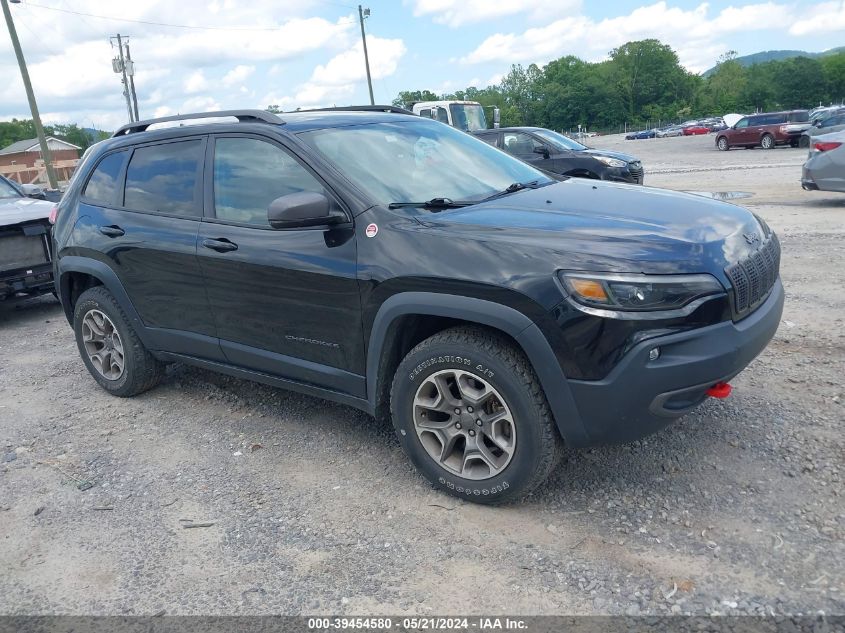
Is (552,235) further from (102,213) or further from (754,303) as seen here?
(102,213)

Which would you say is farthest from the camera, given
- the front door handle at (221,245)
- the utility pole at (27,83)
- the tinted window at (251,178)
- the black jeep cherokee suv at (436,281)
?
the utility pole at (27,83)

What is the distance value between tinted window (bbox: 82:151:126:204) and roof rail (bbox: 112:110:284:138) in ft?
0.69

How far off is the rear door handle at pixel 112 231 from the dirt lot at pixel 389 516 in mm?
1204

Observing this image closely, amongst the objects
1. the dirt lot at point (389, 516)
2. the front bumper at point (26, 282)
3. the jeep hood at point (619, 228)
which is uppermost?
the jeep hood at point (619, 228)

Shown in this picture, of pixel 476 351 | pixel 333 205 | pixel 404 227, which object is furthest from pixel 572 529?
pixel 333 205

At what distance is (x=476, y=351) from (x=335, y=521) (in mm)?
1053

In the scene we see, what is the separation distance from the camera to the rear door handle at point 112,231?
4719mm

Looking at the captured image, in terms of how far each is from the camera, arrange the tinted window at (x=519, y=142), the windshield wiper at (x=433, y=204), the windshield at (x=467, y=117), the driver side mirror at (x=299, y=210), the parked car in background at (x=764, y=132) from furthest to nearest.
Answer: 1. the parked car in background at (x=764, y=132)
2. the windshield at (x=467, y=117)
3. the tinted window at (x=519, y=142)
4. the windshield wiper at (x=433, y=204)
5. the driver side mirror at (x=299, y=210)

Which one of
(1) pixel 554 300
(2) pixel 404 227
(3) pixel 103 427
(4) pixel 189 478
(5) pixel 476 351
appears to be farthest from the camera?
(3) pixel 103 427

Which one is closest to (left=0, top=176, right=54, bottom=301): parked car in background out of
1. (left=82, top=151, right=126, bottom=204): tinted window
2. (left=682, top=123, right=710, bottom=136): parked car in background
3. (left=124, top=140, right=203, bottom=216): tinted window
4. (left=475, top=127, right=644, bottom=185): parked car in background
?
(left=82, top=151, right=126, bottom=204): tinted window

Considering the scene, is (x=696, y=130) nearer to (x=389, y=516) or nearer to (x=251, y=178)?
(x=251, y=178)

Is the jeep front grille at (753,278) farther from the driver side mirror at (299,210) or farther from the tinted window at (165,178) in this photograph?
the tinted window at (165,178)

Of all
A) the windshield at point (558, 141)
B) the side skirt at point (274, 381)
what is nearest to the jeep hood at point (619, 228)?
the side skirt at point (274, 381)

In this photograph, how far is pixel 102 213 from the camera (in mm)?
4914
